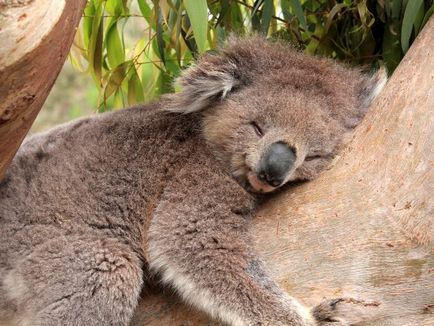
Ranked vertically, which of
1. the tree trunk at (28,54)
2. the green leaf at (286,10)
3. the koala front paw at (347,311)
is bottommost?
the koala front paw at (347,311)

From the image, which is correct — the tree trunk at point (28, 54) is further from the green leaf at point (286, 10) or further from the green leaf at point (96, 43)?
the green leaf at point (286, 10)

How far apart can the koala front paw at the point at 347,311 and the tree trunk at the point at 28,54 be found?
124cm

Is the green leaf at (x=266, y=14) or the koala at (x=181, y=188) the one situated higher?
the green leaf at (x=266, y=14)

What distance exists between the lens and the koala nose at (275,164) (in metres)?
2.82


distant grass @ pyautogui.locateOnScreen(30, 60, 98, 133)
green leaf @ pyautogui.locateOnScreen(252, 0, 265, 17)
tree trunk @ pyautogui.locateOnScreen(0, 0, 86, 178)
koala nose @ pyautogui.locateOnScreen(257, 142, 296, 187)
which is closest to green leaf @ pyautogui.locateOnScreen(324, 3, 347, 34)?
green leaf @ pyautogui.locateOnScreen(252, 0, 265, 17)

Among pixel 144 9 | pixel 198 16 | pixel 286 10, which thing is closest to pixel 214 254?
pixel 198 16

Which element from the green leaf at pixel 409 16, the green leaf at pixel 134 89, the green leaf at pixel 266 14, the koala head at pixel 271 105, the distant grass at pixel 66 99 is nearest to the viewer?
the koala head at pixel 271 105

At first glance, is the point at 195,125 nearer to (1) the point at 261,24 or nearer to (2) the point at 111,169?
(2) the point at 111,169

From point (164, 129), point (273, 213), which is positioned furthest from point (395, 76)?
point (164, 129)

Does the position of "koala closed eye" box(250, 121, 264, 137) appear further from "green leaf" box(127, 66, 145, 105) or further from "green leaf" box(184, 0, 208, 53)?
"green leaf" box(127, 66, 145, 105)

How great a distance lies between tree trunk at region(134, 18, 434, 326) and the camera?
2.59 metres

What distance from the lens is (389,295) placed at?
102 inches

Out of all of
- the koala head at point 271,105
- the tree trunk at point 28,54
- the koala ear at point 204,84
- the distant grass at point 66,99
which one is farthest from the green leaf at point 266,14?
the distant grass at point 66,99

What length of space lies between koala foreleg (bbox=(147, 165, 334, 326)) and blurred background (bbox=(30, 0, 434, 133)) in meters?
0.71
